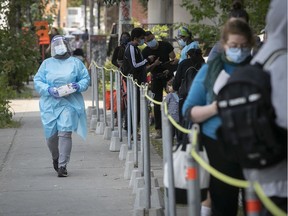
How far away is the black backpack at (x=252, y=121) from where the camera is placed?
14.7ft

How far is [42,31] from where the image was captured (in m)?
27.8

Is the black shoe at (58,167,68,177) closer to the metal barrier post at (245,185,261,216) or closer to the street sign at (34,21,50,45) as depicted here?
the metal barrier post at (245,185,261,216)

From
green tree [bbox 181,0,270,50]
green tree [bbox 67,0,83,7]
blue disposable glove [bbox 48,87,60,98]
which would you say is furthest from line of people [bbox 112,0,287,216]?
green tree [bbox 67,0,83,7]

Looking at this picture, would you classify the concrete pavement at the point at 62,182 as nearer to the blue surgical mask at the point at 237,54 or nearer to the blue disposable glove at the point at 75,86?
the blue disposable glove at the point at 75,86

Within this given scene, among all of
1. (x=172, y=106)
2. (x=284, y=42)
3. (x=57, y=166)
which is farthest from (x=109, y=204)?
(x=284, y=42)

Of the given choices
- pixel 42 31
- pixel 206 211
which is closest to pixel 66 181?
pixel 206 211

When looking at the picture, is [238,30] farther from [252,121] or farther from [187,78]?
[187,78]

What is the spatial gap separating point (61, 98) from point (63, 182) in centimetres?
106

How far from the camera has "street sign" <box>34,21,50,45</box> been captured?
2713cm

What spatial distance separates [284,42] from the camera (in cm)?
479

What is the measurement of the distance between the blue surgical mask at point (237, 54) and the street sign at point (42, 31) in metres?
21.7

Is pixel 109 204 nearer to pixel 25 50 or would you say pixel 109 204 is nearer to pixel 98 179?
pixel 98 179

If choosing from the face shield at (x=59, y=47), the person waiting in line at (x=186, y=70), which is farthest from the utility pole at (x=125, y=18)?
the face shield at (x=59, y=47)

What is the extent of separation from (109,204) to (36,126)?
27.7 feet
